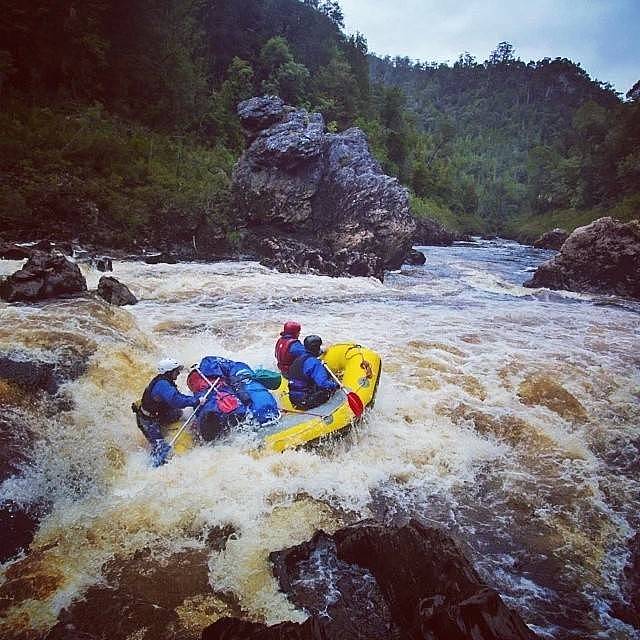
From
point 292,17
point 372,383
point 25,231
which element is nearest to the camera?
point 372,383

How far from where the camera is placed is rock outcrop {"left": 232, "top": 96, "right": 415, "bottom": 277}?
18703 mm

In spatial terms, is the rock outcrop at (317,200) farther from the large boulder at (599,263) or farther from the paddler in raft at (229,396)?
the paddler in raft at (229,396)

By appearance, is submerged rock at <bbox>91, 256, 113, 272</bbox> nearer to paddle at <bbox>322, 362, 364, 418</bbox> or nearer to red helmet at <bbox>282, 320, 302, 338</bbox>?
red helmet at <bbox>282, 320, 302, 338</bbox>

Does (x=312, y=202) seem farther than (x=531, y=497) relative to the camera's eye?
Yes

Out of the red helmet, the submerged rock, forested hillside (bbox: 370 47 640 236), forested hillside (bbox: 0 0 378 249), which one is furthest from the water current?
forested hillside (bbox: 370 47 640 236)

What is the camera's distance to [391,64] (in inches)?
5098

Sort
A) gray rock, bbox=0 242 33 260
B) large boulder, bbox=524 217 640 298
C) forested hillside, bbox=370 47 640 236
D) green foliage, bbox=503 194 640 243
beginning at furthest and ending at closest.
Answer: forested hillside, bbox=370 47 640 236 < green foliage, bbox=503 194 640 243 < large boulder, bbox=524 217 640 298 < gray rock, bbox=0 242 33 260

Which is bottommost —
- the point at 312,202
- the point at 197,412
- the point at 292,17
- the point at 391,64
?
the point at 197,412

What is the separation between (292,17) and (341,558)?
45828 mm

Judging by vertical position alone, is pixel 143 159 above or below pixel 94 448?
above

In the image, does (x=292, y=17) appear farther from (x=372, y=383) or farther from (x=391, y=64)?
(x=391, y=64)

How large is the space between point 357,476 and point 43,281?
297 inches

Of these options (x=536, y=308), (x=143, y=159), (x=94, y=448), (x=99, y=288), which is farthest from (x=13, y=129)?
(x=536, y=308)

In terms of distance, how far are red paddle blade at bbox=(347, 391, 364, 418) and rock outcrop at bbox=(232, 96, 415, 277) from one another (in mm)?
12900
